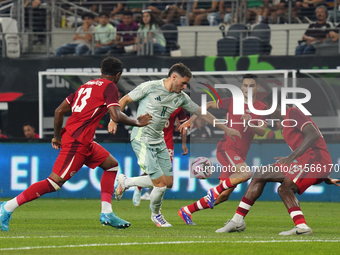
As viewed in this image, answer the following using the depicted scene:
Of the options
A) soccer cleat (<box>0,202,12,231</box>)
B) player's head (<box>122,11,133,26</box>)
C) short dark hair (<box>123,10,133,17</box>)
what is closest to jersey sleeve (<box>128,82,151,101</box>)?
soccer cleat (<box>0,202,12,231</box>)

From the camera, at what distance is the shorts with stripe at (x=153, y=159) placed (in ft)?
26.9

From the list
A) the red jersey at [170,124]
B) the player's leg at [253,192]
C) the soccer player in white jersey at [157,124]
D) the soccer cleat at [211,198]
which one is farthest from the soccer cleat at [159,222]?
the red jersey at [170,124]

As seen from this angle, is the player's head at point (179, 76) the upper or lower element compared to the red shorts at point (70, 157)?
upper

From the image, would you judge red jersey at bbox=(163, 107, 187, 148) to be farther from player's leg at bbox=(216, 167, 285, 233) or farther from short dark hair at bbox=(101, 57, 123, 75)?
player's leg at bbox=(216, 167, 285, 233)

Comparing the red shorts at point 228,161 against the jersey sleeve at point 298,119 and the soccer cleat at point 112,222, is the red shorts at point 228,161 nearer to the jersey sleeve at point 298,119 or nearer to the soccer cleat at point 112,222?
the jersey sleeve at point 298,119

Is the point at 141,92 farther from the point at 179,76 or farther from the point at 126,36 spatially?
the point at 126,36

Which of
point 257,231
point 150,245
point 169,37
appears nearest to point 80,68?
point 169,37

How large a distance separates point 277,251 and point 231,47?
11613 millimetres

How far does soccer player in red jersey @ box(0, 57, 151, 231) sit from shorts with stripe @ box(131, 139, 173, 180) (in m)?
0.71

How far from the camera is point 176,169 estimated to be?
14391 millimetres

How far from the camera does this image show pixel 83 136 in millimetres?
7406

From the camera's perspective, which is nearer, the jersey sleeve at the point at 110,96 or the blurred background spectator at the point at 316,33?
the jersey sleeve at the point at 110,96

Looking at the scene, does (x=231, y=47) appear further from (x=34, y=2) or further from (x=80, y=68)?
(x=34, y=2)

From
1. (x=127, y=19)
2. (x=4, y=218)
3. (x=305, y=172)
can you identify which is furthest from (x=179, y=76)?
(x=127, y=19)
